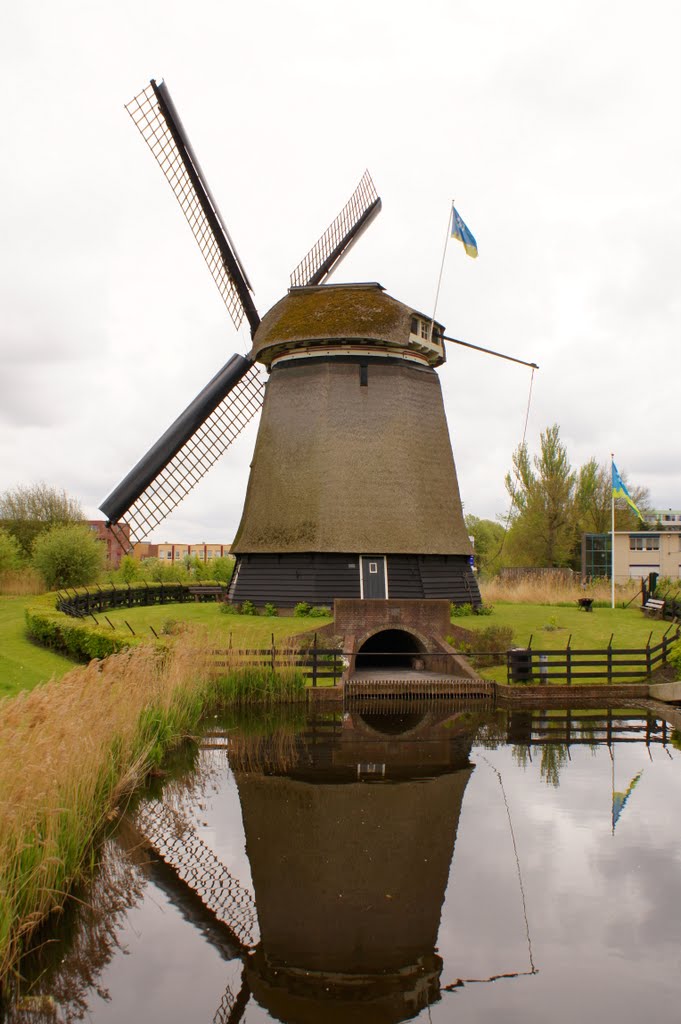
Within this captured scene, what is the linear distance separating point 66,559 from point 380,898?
30.6 meters

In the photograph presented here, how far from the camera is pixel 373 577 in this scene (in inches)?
862

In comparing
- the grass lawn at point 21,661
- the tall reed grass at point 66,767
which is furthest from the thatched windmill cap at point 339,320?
the tall reed grass at point 66,767

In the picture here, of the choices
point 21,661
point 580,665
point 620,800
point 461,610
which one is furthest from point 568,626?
point 21,661

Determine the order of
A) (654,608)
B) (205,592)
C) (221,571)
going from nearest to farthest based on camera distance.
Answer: (654,608) < (205,592) < (221,571)

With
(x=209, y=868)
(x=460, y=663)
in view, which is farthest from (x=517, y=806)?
(x=460, y=663)

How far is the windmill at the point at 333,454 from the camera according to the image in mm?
21906

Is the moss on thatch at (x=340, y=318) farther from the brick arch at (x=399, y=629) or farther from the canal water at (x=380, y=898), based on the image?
the canal water at (x=380, y=898)

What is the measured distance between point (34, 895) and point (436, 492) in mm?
18136

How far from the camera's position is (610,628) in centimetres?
2208

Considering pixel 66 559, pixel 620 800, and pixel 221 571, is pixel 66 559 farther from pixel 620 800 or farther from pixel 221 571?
pixel 620 800

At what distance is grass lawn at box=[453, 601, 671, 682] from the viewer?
20266 millimetres

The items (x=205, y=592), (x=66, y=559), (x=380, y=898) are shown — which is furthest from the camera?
(x=66, y=559)

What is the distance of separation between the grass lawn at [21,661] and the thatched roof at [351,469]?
20.1 ft

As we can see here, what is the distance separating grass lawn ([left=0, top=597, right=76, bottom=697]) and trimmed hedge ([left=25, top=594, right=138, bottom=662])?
0.83 ft
